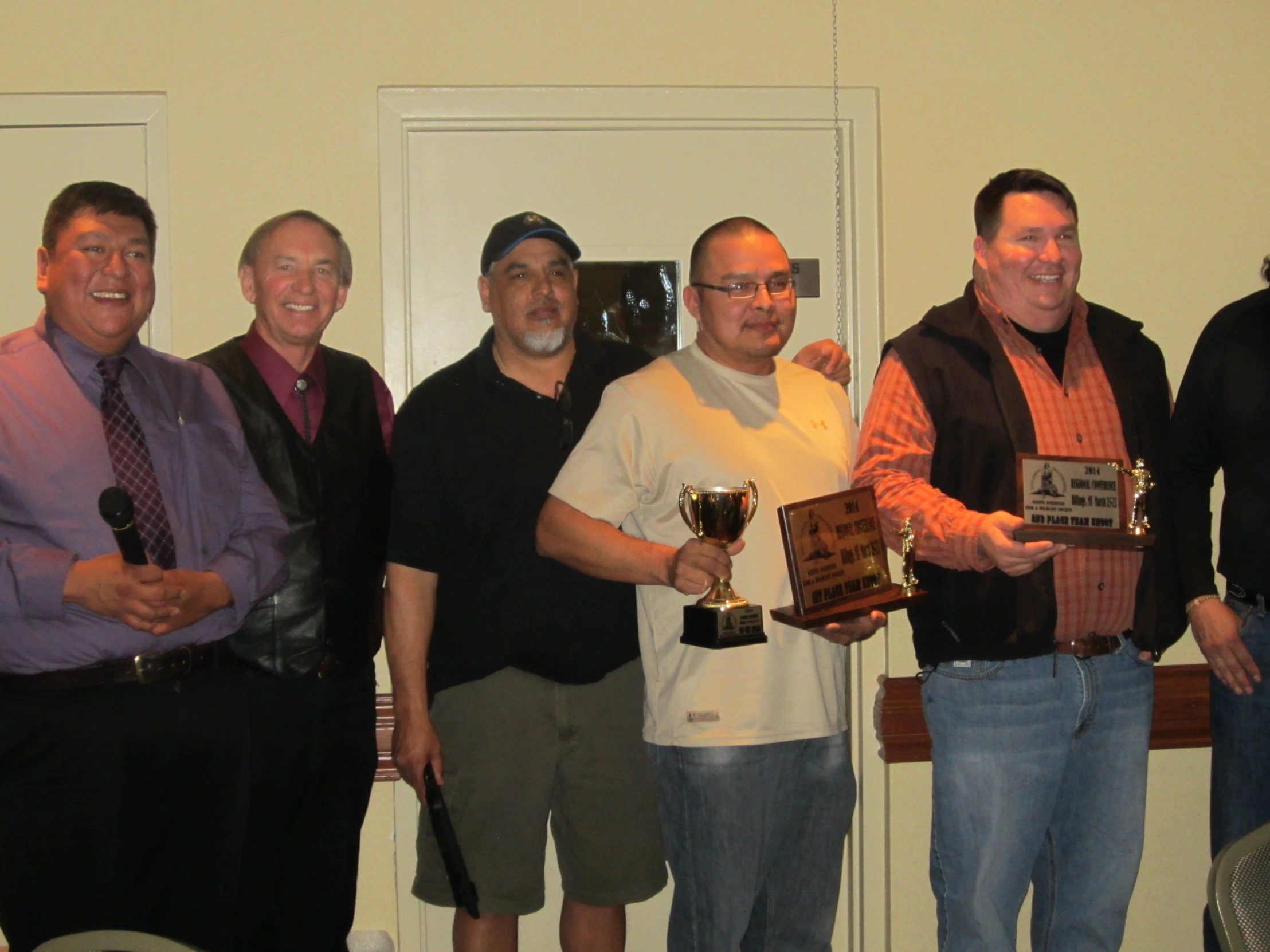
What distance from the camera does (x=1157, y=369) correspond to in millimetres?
2473

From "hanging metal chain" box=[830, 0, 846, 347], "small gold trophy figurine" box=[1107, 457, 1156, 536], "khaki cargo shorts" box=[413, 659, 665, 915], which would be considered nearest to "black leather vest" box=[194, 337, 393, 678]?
"khaki cargo shorts" box=[413, 659, 665, 915]

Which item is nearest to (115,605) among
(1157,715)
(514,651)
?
(514,651)

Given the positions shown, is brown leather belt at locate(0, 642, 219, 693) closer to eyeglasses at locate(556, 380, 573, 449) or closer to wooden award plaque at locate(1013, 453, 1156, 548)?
eyeglasses at locate(556, 380, 573, 449)

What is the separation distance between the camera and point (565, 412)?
2551mm

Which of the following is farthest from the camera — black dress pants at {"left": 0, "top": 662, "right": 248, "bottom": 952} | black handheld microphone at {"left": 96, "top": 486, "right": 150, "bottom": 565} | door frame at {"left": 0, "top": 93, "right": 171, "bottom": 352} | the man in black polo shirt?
door frame at {"left": 0, "top": 93, "right": 171, "bottom": 352}

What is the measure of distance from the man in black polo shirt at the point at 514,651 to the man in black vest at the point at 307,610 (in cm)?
9

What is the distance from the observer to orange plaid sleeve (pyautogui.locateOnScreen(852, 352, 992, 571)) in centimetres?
219

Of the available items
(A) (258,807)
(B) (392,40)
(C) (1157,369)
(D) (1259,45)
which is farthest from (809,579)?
(D) (1259,45)

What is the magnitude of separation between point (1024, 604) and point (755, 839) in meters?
0.72

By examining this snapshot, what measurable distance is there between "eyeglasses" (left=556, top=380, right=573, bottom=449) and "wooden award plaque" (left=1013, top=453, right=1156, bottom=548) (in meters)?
0.96

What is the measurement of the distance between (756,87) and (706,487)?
1391 millimetres

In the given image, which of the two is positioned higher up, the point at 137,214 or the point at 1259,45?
the point at 1259,45

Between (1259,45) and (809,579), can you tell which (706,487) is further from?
(1259,45)

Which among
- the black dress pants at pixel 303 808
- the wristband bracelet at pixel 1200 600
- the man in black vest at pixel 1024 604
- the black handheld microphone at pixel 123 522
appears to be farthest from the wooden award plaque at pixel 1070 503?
the black handheld microphone at pixel 123 522
